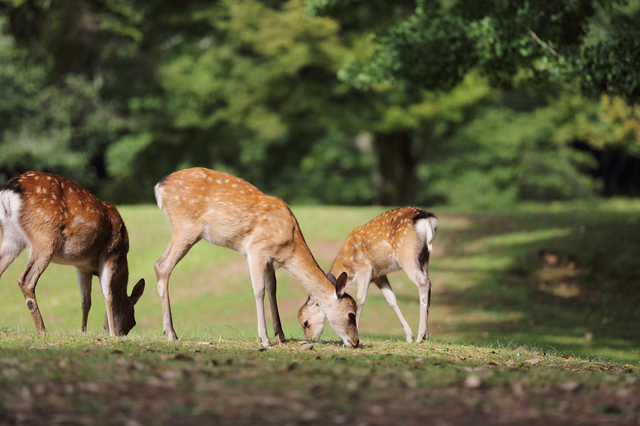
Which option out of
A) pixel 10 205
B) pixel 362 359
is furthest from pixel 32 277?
pixel 362 359

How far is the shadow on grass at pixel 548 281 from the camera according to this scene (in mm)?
11820

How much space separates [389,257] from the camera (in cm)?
809

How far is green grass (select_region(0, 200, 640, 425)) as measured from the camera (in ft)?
12.8

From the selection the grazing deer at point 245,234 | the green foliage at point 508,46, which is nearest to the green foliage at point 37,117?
the green foliage at point 508,46

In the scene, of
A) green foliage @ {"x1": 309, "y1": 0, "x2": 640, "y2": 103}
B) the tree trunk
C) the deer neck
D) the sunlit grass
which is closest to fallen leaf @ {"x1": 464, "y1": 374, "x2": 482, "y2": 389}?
the deer neck

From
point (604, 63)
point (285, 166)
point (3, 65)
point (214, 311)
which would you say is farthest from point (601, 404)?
point (285, 166)

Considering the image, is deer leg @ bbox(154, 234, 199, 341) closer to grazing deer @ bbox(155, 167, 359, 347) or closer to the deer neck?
grazing deer @ bbox(155, 167, 359, 347)

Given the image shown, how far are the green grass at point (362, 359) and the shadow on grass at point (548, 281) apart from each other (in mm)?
44

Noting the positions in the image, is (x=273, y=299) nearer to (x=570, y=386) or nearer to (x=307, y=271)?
(x=307, y=271)

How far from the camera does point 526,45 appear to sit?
9.70 meters

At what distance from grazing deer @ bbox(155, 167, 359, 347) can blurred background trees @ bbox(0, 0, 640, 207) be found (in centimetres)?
973

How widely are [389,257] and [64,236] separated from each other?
3.60m

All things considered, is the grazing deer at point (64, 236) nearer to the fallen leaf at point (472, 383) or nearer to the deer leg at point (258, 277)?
the deer leg at point (258, 277)

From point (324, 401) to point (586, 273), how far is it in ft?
39.1
